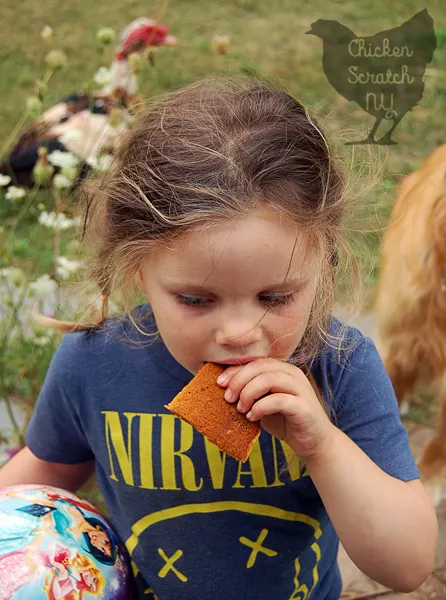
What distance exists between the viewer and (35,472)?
1.96 m

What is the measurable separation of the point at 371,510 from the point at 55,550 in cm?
67

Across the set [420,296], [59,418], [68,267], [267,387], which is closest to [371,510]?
[267,387]

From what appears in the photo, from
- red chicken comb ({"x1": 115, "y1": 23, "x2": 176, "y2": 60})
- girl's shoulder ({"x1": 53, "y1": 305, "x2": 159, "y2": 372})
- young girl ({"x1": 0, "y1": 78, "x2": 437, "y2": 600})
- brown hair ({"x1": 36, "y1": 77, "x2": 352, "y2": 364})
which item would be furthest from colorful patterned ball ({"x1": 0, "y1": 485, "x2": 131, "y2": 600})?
red chicken comb ({"x1": 115, "y1": 23, "x2": 176, "y2": 60})

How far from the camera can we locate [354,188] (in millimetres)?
1579

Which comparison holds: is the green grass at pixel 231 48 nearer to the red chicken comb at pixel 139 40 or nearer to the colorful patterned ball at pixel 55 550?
the red chicken comb at pixel 139 40

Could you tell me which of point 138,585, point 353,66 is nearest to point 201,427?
point 138,585

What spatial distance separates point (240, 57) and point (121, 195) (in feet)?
15.2

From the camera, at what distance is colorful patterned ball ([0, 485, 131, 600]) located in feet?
5.31

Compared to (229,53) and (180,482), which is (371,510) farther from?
(229,53)

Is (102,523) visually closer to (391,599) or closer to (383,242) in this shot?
(391,599)

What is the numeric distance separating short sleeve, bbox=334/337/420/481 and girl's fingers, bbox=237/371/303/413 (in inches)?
8.7

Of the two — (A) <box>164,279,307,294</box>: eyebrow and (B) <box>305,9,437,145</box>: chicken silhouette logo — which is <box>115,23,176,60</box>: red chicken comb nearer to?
(B) <box>305,9,437,145</box>: chicken silhouette logo

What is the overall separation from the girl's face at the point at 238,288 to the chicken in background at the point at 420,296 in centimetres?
110

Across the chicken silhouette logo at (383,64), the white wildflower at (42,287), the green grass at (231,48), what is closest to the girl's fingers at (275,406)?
the white wildflower at (42,287)
